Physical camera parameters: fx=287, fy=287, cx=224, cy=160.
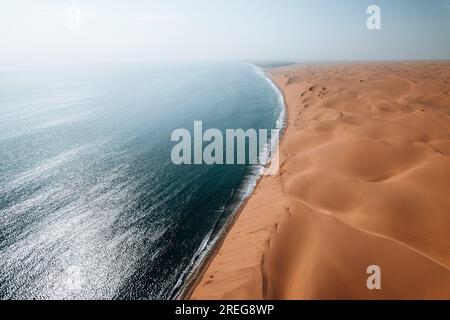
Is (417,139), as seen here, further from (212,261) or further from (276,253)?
(212,261)

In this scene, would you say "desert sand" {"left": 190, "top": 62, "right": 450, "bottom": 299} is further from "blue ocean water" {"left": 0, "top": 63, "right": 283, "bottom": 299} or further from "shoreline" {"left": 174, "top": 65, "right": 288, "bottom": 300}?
"blue ocean water" {"left": 0, "top": 63, "right": 283, "bottom": 299}

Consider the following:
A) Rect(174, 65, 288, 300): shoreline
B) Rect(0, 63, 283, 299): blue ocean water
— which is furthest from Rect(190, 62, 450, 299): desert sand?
Rect(0, 63, 283, 299): blue ocean water

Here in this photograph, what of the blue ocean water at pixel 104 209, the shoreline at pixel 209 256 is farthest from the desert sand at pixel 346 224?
the blue ocean water at pixel 104 209

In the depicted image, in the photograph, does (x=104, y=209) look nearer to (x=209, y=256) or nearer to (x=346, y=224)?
(x=209, y=256)

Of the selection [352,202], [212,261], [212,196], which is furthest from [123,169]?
[352,202]

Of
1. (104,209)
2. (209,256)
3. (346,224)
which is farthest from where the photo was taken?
(104,209)

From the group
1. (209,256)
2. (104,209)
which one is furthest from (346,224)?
(104,209)

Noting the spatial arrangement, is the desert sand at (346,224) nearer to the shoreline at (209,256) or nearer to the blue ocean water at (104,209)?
the shoreline at (209,256)

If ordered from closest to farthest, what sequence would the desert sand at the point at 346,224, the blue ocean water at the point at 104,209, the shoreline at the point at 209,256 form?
the desert sand at the point at 346,224 < the shoreline at the point at 209,256 < the blue ocean water at the point at 104,209
